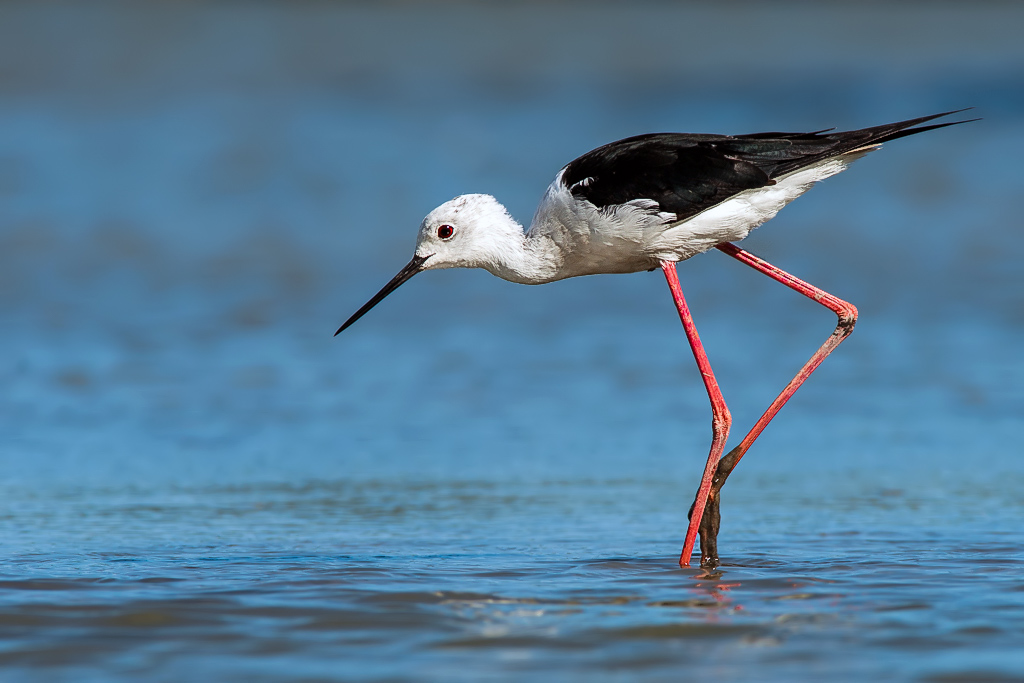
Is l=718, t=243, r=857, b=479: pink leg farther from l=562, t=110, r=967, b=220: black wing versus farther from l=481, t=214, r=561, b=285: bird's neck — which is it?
l=481, t=214, r=561, b=285: bird's neck

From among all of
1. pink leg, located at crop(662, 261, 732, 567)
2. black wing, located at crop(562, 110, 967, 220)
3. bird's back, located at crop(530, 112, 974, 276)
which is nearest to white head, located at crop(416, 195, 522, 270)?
bird's back, located at crop(530, 112, 974, 276)

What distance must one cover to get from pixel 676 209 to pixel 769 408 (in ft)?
3.91

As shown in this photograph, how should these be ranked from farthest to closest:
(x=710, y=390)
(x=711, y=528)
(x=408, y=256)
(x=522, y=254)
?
(x=408, y=256)
(x=522, y=254)
(x=710, y=390)
(x=711, y=528)

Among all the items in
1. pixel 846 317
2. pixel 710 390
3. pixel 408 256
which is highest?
pixel 408 256

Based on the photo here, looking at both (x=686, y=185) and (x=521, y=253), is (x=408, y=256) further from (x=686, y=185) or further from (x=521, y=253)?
(x=686, y=185)

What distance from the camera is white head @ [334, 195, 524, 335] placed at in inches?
303

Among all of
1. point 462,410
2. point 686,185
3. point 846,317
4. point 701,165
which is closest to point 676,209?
point 686,185

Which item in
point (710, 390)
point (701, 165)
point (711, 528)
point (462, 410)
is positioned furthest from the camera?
point (462, 410)

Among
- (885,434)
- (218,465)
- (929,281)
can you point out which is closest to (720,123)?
(929,281)

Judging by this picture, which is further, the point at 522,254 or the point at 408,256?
the point at 408,256

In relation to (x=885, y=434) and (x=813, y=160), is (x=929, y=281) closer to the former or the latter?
(x=885, y=434)

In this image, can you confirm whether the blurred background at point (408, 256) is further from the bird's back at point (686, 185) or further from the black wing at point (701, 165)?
the black wing at point (701, 165)

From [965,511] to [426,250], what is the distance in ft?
10.6

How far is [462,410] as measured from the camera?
10258 mm
